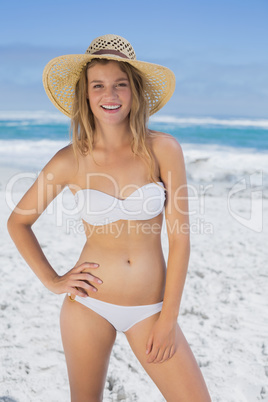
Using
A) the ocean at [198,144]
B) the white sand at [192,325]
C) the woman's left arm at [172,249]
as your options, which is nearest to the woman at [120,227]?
the woman's left arm at [172,249]

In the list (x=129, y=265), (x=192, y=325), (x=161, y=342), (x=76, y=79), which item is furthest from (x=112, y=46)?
(x=192, y=325)

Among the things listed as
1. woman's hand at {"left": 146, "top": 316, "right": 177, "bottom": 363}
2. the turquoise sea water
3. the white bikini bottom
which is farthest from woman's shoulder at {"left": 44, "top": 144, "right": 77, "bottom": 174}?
the turquoise sea water

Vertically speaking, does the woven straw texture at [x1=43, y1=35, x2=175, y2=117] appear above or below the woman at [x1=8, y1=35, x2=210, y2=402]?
above

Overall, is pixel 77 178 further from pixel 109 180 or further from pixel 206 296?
pixel 206 296

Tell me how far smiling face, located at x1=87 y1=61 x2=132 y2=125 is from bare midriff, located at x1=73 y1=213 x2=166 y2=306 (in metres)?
0.45

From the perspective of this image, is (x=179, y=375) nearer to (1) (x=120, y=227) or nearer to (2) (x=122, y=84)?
(1) (x=120, y=227)

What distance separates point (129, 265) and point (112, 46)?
3.00 feet

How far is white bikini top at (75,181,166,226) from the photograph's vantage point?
5.82 ft

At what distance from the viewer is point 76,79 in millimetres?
2086

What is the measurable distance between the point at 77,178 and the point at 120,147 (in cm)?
23

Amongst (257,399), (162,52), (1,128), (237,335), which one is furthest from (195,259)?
(162,52)

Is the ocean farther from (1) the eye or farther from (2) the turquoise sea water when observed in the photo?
(1) the eye

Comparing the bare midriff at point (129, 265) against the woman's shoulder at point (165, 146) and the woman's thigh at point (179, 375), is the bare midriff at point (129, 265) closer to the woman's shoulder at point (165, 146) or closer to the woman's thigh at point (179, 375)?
the woman's thigh at point (179, 375)

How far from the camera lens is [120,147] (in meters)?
1.92
